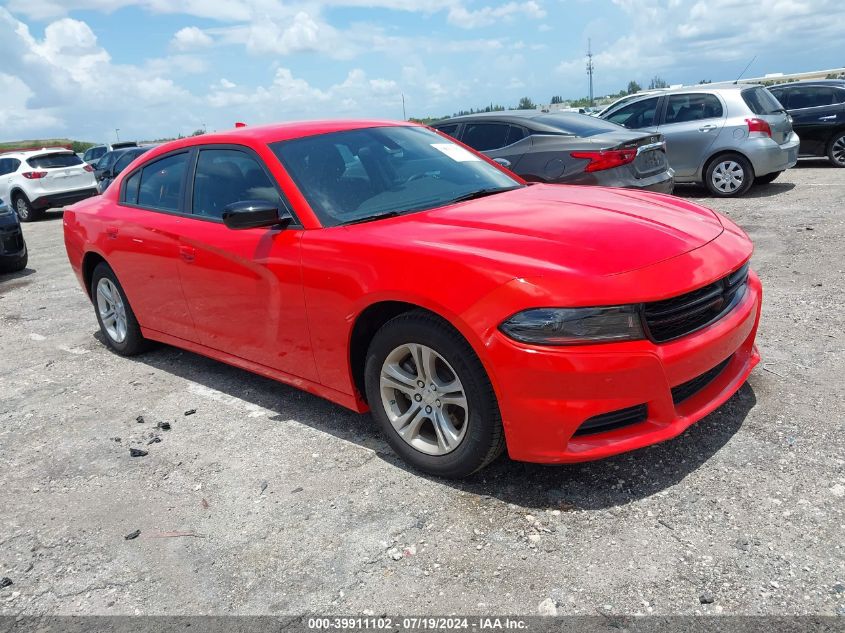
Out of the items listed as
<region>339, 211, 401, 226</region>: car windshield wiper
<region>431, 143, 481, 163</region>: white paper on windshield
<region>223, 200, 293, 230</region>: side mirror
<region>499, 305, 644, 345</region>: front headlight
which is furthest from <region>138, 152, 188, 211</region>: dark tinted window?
<region>499, 305, 644, 345</region>: front headlight

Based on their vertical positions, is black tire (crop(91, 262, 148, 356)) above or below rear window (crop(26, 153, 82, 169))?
below

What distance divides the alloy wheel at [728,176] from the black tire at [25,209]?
14.7 meters

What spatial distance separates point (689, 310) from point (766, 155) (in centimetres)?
861

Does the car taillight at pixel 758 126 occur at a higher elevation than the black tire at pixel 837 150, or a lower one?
higher

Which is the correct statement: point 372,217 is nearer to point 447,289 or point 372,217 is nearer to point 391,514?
point 447,289

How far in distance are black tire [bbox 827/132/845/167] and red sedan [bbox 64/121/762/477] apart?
11242 mm

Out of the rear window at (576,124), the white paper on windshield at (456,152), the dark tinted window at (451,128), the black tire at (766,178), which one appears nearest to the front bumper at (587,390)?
the white paper on windshield at (456,152)

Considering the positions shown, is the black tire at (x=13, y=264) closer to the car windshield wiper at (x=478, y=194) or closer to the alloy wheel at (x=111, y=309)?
the alloy wheel at (x=111, y=309)

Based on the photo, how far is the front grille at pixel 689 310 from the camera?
9.51ft

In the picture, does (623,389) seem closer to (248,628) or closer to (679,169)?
(248,628)

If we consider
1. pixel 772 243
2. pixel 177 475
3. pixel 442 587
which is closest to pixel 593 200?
pixel 442 587

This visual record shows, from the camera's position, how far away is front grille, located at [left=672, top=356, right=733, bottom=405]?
3.09 meters

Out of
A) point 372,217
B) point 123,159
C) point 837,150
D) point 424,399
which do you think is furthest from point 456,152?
point 123,159

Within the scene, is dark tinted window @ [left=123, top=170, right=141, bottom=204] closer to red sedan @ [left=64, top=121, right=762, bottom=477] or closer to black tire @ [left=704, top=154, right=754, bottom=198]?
red sedan @ [left=64, top=121, right=762, bottom=477]
